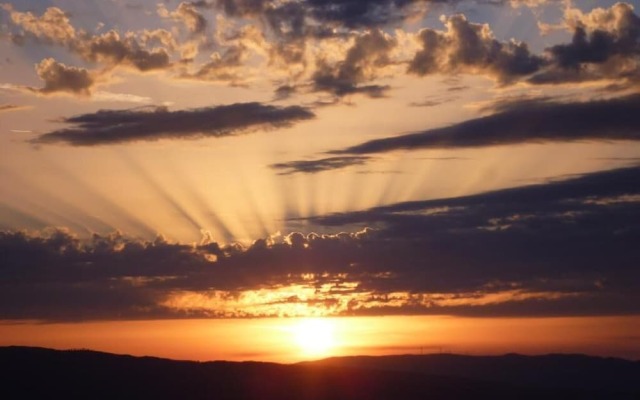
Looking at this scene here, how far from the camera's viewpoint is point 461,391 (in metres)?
99.1

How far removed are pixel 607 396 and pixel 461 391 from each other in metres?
33.6

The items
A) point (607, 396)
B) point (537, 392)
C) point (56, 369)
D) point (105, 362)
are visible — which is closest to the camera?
point (56, 369)

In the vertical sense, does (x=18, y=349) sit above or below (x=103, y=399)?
above

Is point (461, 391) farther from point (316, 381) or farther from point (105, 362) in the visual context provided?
point (105, 362)

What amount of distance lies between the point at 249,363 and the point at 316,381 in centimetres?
953

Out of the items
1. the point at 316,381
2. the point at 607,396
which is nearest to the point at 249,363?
the point at 316,381

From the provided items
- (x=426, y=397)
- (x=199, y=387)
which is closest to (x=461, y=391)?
(x=426, y=397)

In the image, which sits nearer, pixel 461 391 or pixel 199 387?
pixel 199 387

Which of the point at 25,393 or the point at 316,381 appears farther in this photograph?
the point at 316,381

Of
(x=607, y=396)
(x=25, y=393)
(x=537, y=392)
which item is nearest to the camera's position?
(x=25, y=393)

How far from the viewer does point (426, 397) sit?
93188mm

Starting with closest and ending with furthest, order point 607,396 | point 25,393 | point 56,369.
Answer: point 25,393 < point 56,369 < point 607,396

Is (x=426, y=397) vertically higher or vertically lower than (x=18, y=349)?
lower

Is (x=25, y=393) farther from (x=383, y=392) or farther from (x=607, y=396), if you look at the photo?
(x=607, y=396)
